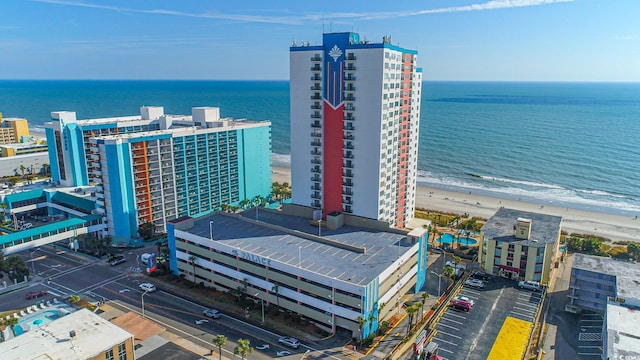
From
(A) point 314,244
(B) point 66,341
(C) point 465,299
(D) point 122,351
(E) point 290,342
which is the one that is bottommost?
(E) point 290,342

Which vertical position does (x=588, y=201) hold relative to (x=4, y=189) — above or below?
below

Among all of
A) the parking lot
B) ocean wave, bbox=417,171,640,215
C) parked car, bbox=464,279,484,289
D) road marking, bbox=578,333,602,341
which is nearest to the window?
the parking lot

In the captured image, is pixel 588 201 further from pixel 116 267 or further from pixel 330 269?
pixel 116 267

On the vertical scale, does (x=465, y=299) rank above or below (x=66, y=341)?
below

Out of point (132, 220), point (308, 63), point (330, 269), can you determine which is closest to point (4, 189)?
point (132, 220)

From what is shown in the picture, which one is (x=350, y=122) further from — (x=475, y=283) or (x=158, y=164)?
(x=158, y=164)

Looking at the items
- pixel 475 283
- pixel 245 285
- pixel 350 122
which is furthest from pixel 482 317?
pixel 350 122

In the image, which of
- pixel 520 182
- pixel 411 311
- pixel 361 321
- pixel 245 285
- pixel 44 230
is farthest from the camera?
pixel 520 182
